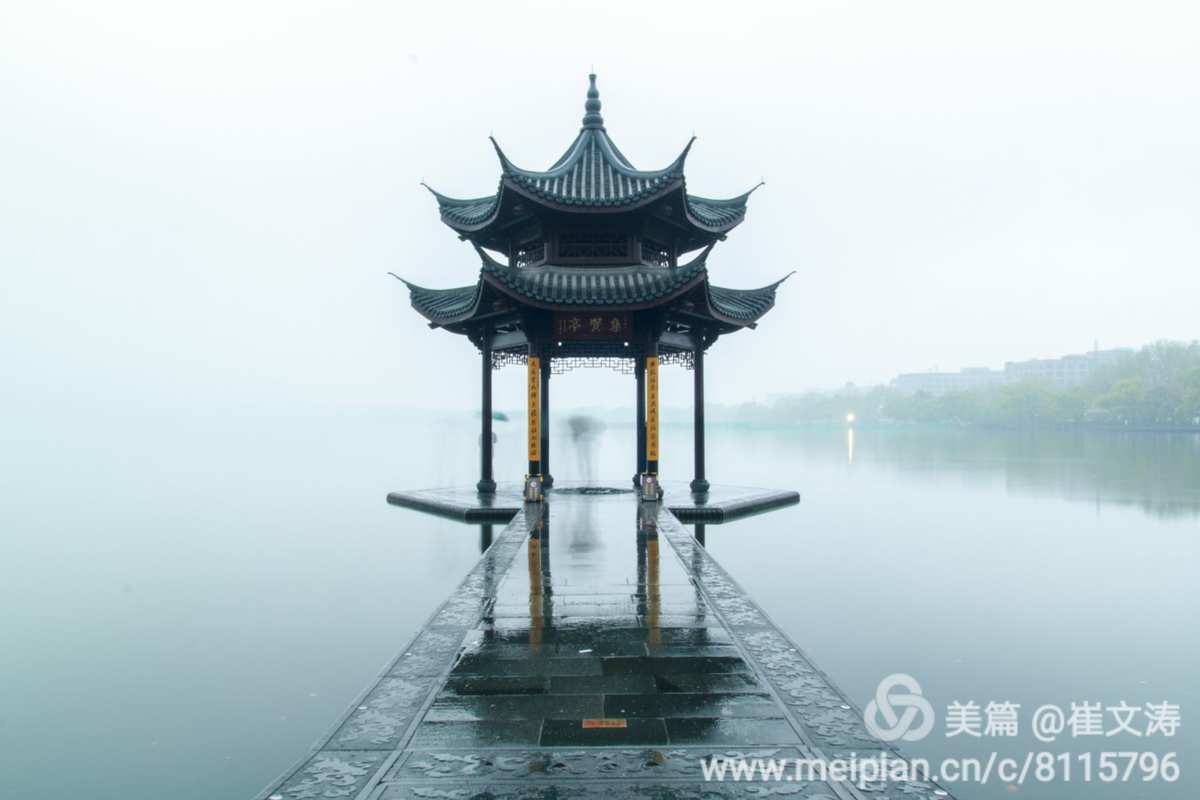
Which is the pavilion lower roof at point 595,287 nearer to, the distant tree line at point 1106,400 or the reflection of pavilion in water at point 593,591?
the reflection of pavilion in water at point 593,591

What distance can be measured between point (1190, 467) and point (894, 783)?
1561 inches

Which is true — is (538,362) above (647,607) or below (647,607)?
above

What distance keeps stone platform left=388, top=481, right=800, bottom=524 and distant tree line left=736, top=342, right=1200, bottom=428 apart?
69996mm

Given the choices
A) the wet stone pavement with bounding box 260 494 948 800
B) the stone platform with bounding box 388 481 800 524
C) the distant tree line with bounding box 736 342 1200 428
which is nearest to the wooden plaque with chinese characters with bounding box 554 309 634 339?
the stone platform with bounding box 388 481 800 524

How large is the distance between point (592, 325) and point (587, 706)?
11.6 metres

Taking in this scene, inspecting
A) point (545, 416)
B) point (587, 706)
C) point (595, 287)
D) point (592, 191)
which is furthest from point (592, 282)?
point (587, 706)

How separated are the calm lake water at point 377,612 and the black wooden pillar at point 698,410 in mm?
1928

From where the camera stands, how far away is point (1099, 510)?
2089 centimetres

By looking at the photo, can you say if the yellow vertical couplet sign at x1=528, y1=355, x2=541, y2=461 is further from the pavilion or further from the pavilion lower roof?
the pavilion lower roof

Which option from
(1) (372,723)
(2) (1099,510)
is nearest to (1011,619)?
(1) (372,723)

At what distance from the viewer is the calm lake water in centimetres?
660

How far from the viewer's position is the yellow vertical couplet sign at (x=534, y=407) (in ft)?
54.5

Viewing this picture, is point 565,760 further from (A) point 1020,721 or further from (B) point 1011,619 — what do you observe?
(B) point 1011,619

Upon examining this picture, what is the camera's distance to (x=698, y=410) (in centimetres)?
1903
